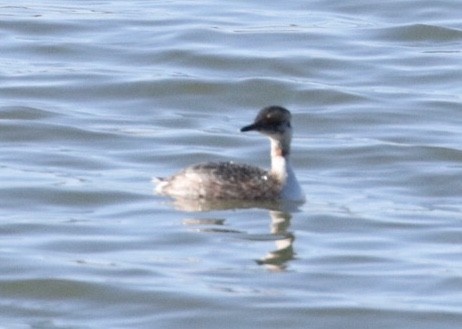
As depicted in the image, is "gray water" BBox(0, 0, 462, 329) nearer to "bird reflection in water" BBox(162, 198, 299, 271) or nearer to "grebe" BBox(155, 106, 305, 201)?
"bird reflection in water" BBox(162, 198, 299, 271)

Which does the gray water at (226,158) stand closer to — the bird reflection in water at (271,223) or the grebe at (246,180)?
the bird reflection in water at (271,223)

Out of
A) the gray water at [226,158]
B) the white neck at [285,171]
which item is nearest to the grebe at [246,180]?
the white neck at [285,171]

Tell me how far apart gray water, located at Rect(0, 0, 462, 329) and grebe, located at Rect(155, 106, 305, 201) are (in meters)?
0.19

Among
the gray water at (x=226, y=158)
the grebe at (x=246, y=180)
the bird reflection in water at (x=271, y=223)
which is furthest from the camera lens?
the grebe at (x=246, y=180)

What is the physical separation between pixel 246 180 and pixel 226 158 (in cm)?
192

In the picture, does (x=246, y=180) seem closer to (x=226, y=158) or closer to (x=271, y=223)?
(x=271, y=223)

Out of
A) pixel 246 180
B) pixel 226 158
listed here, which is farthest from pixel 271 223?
pixel 226 158

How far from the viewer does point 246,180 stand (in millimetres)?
15820

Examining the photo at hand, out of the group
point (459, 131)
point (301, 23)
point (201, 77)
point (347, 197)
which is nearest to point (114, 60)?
point (201, 77)

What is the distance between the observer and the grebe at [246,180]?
15.7m

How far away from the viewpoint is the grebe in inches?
619

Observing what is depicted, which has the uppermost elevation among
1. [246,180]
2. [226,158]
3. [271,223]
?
[226,158]

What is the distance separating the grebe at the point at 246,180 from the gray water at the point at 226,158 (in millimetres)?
188

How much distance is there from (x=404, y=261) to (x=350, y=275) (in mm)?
577
